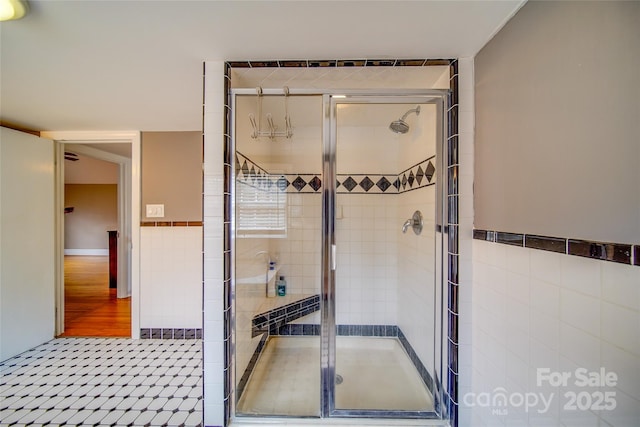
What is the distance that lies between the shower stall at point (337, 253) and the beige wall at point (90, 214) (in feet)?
22.5

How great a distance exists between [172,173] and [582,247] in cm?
288

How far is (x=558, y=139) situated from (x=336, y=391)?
165cm

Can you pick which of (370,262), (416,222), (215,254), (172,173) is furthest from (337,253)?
(172,173)

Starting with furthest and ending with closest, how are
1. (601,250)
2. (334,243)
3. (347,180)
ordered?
(347,180)
(334,243)
(601,250)

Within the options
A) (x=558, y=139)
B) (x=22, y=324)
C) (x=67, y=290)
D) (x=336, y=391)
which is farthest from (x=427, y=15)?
(x=67, y=290)

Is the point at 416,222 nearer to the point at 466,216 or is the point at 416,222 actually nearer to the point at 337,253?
the point at 466,216

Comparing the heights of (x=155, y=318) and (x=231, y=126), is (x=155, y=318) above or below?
below

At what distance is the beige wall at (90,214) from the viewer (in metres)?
6.64

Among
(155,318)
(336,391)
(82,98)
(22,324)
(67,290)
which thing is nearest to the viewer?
(336,391)

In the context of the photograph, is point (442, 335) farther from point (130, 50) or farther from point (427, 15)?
point (130, 50)

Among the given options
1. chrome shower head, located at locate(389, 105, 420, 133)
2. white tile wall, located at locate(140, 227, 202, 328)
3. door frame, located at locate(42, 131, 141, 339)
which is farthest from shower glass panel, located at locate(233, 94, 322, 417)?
door frame, located at locate(42, 131, 141, 339)

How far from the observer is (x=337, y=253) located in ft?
6.48

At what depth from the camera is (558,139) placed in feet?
2.73

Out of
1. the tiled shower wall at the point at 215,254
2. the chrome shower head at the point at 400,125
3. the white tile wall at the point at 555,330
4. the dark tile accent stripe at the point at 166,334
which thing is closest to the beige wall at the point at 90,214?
the dark tile accent stripe at the point at 166,334
